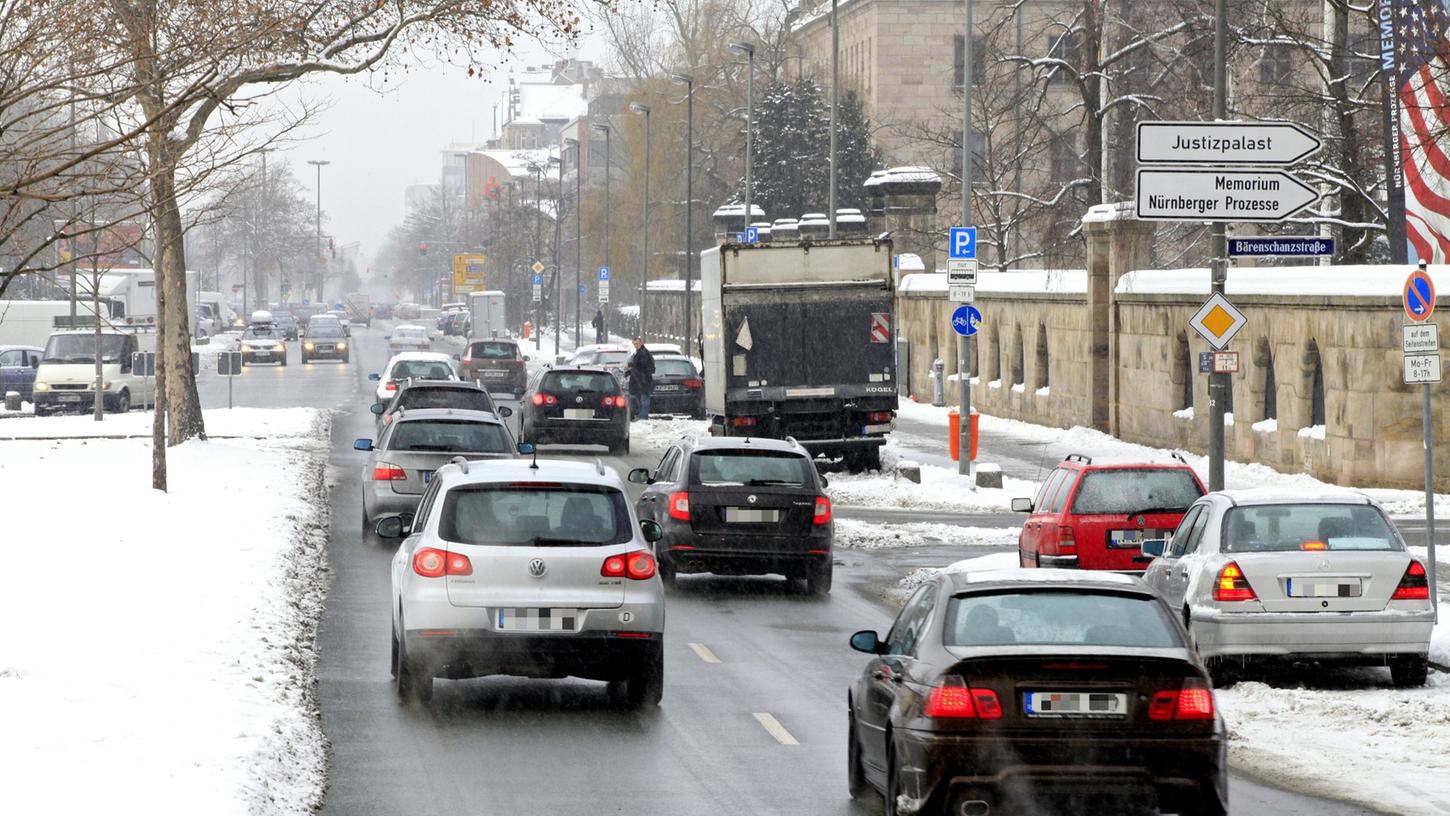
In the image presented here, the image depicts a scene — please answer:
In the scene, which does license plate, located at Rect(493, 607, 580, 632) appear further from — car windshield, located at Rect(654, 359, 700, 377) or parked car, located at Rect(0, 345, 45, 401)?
parked car, located at Rect(0, 345, 45, 401)

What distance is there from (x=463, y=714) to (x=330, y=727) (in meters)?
0.93

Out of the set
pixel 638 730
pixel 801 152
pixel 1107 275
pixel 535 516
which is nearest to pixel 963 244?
pixel 1107 275

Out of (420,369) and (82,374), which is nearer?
(420,369)

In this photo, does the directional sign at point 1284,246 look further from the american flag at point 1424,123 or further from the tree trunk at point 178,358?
the tree trunk at point 178,358

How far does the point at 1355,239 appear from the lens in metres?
40.3

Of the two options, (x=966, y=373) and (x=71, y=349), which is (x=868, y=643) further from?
(x=71, y=349)

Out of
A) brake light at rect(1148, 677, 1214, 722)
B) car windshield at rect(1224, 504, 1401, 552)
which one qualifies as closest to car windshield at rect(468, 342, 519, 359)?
car windshield at rect(1224, 504, 1401, 552)

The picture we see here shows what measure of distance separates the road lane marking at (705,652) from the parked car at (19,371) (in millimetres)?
42823

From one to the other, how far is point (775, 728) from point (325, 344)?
72387 mm

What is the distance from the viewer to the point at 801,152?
86.9 metres

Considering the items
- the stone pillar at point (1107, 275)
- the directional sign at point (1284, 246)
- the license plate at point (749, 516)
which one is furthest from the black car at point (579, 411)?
the directional sign at point (1284, 246)

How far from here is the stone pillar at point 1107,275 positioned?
42125mm

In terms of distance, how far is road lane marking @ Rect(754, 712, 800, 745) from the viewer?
12586 mm

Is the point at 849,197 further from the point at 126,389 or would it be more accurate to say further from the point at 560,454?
the point at 560,454
